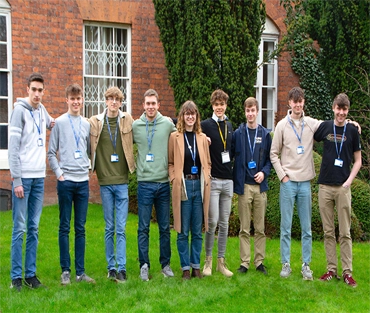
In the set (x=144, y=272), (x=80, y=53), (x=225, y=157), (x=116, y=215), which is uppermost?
(x=80, y=53)

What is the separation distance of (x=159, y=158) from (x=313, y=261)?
2.85 meters

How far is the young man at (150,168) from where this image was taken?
5.69 m

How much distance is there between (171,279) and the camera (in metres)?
5.74

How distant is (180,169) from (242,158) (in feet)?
2.96

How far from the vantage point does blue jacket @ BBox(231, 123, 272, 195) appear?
20.0 ft

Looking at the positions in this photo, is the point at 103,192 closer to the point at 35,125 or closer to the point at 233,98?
the point at 35,125

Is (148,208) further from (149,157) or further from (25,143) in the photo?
(25,143)

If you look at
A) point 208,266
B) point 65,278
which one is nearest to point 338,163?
point 208,266

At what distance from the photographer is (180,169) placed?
18.5 feet

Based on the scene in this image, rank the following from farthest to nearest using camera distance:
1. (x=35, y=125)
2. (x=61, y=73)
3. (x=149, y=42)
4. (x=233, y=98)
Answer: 1. (x=149, y=42)
2. (x=61, y=73)
3. (x=233, y=98)
4. (x=35, y=125)

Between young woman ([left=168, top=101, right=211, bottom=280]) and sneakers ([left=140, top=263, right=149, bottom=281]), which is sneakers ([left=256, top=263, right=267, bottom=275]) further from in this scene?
sneakers ([left=140, top=263, right=149, bottom=281])

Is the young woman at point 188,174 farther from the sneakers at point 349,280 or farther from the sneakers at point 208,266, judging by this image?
the sneakers at point 349,280

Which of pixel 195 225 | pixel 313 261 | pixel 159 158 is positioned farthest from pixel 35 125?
pixel 313 261

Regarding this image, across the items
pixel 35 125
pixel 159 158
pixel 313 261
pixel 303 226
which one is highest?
pixel 35 125
